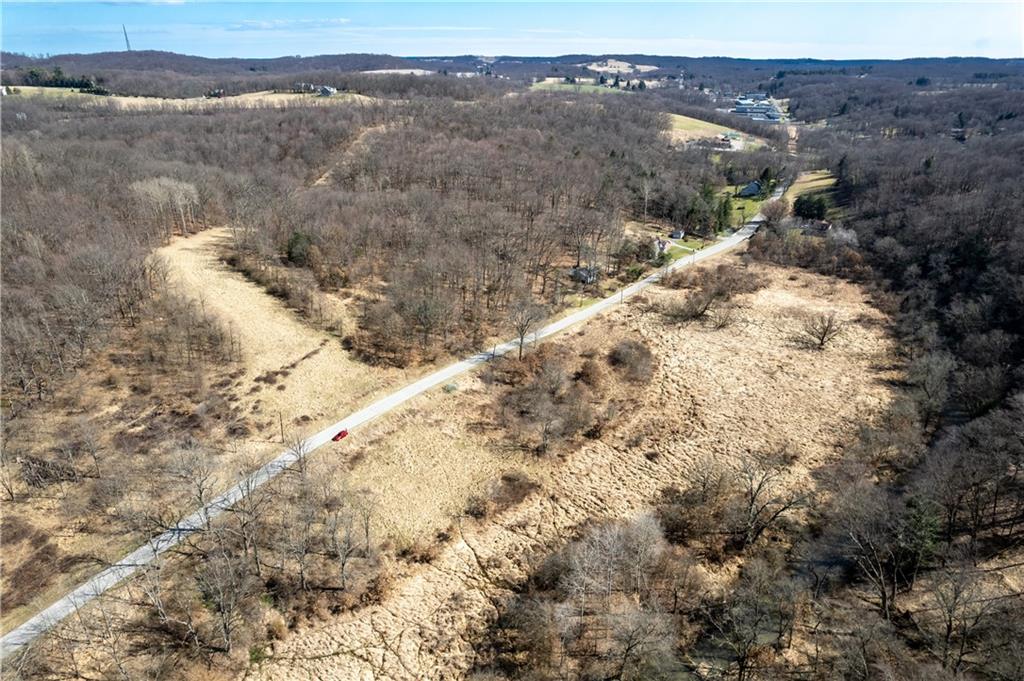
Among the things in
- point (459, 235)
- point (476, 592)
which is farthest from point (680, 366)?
point (459, 235)

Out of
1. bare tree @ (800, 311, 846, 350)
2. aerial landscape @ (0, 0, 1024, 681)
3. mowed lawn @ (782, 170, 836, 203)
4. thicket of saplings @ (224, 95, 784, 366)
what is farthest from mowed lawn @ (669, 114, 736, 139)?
bare tree @ (800, 311, 846, 350)

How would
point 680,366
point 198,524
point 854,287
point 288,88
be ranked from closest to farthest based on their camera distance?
point 198,524 → point 680,366 → point 854,287 → point 288,88

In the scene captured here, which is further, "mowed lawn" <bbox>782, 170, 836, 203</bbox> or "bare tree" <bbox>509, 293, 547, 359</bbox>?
"mowed lawn" <bbox>782, 170, 836, 203</bbox>

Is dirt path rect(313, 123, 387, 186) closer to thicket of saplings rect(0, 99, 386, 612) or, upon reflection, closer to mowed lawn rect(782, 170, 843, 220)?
thicket of saplings rect(0, 99, 386, 612)

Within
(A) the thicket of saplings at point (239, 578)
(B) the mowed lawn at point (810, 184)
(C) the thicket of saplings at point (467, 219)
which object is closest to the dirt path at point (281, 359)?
(C) the thicket of saplings at point (467, 219)

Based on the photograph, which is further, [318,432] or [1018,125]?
[1018,125]

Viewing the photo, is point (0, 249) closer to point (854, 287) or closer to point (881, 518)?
point (881, 518)

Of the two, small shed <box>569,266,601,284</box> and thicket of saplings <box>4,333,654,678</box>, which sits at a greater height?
small shed <box>569,266,601,284</box>

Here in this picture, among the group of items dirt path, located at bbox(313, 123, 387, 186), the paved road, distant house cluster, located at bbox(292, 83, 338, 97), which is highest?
distant house cluster, located at bbox(292, 83, 338, 97)
